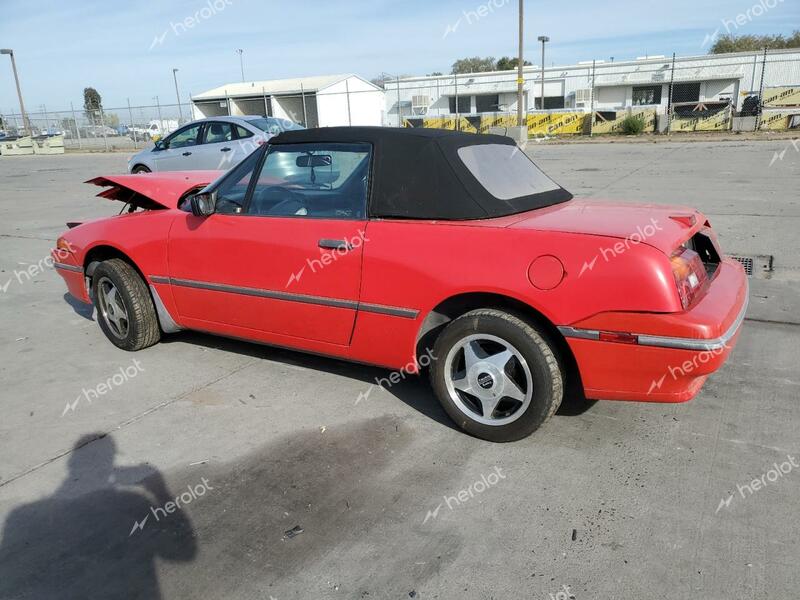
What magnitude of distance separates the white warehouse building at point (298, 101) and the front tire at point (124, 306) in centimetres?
3907

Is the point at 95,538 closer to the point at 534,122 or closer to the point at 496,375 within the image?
the point at 496,375

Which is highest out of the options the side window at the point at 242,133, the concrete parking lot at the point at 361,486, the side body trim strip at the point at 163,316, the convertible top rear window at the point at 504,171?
the side window at the point at 242,133

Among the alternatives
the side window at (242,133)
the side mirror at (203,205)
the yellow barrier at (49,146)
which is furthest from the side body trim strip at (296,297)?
the yellow barrier at (49,146)

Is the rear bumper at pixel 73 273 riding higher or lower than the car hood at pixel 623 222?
lower

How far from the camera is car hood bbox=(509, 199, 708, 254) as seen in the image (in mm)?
2922

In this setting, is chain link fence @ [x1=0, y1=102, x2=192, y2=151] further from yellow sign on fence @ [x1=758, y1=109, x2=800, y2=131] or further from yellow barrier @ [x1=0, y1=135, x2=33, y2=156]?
yellow sign on fence @ [x1=758, y1=109, x2=800, y2=131]

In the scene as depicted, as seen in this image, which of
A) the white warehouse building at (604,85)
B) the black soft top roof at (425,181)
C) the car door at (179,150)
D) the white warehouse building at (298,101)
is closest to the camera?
the black soft top roof at (425,181)

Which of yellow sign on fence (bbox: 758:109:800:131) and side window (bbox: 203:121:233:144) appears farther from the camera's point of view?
yellow sign on fence (bbox: 758:109:800:131)

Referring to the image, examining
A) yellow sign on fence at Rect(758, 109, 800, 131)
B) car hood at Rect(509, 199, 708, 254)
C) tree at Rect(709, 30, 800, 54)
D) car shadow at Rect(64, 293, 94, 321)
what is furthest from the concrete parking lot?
tree at Rect(709, 30, 800, 54)

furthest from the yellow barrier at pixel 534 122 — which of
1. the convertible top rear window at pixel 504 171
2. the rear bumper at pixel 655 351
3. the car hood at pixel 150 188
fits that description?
the rear bumper at pixel 655 351

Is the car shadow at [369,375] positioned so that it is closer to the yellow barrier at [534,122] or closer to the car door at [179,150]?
the car door at [179,150]

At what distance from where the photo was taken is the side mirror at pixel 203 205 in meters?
3.93

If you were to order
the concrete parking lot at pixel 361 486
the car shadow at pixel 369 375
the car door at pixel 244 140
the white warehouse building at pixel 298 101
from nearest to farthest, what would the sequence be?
the concrete parking lot at pixel 361 486 → the car shadow at pixel 369 375 → the car door at pixel 244 140 → the white warehouse building at pixel 298 101

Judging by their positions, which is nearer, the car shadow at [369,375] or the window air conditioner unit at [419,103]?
the car shadow at [369,375]
